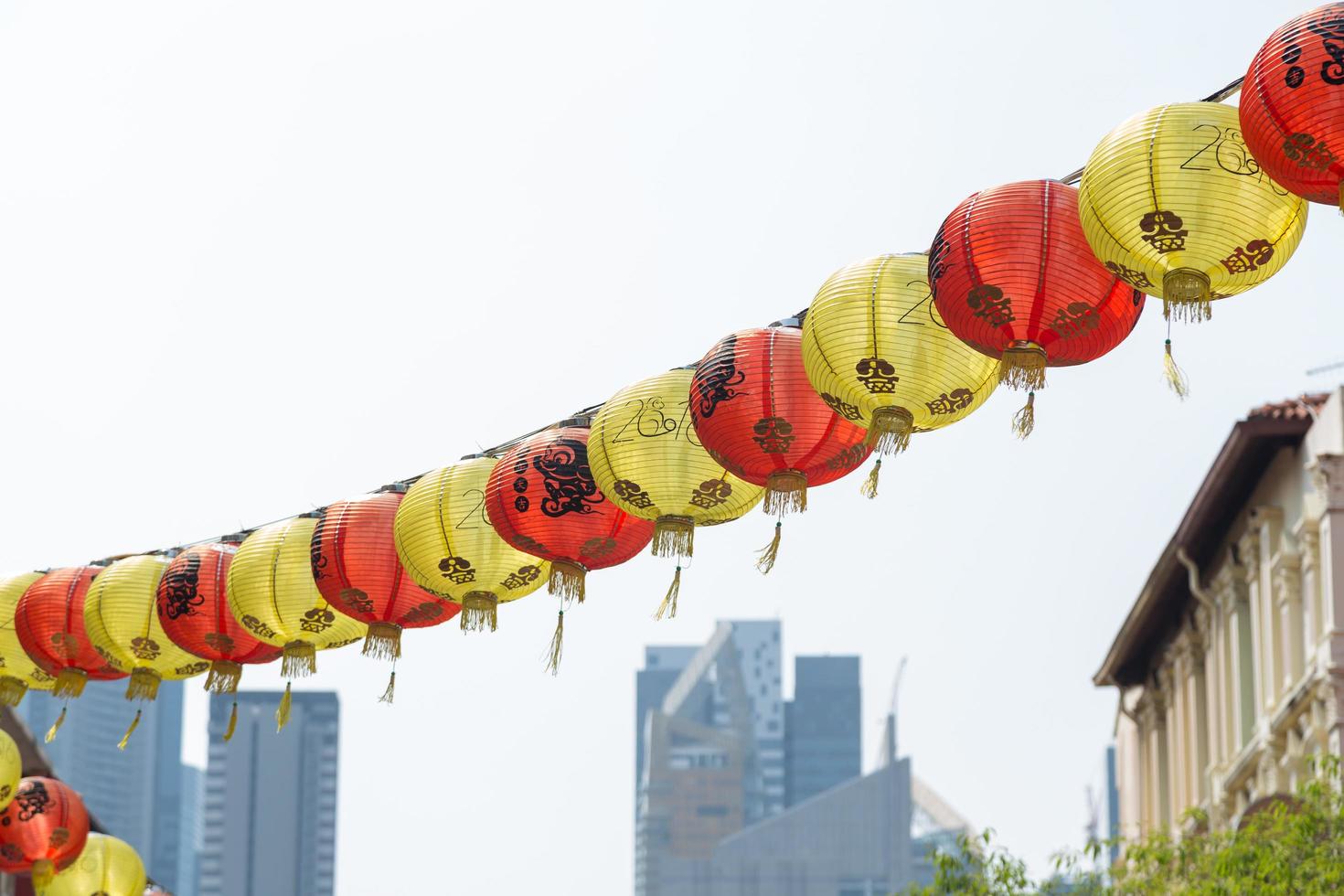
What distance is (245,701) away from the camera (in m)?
180

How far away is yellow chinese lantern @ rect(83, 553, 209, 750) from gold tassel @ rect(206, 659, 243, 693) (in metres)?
0.28

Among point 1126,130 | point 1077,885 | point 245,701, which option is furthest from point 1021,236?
point 245,701

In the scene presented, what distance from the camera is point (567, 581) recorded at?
12.5 metres

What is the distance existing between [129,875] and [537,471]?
27.9ft

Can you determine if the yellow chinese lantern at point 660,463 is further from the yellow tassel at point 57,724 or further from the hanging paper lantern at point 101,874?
the hanging paper lantern at point 101,874

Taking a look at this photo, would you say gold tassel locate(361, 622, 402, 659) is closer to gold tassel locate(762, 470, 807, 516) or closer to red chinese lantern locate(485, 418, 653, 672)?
red chinese lantern locate(485, 418, 653, 672)

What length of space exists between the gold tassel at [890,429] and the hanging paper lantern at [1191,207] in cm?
162

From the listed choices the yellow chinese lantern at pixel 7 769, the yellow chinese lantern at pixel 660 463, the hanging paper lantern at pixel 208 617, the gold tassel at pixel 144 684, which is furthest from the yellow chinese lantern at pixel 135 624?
the yellow chinese lantern at pixel 660 463

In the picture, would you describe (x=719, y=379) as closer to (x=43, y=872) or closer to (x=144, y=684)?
(x=144, y=684)

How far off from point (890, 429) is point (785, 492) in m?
0.88

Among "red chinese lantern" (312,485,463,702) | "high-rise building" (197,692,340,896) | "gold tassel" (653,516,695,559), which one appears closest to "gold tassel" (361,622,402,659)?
"red chinese lantern" (312,485,463,702)

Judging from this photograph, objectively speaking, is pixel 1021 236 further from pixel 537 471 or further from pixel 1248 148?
pixel 537 471

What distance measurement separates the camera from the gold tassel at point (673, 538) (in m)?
12.0

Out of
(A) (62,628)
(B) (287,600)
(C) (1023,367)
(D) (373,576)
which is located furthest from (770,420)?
(A) (62,628)
